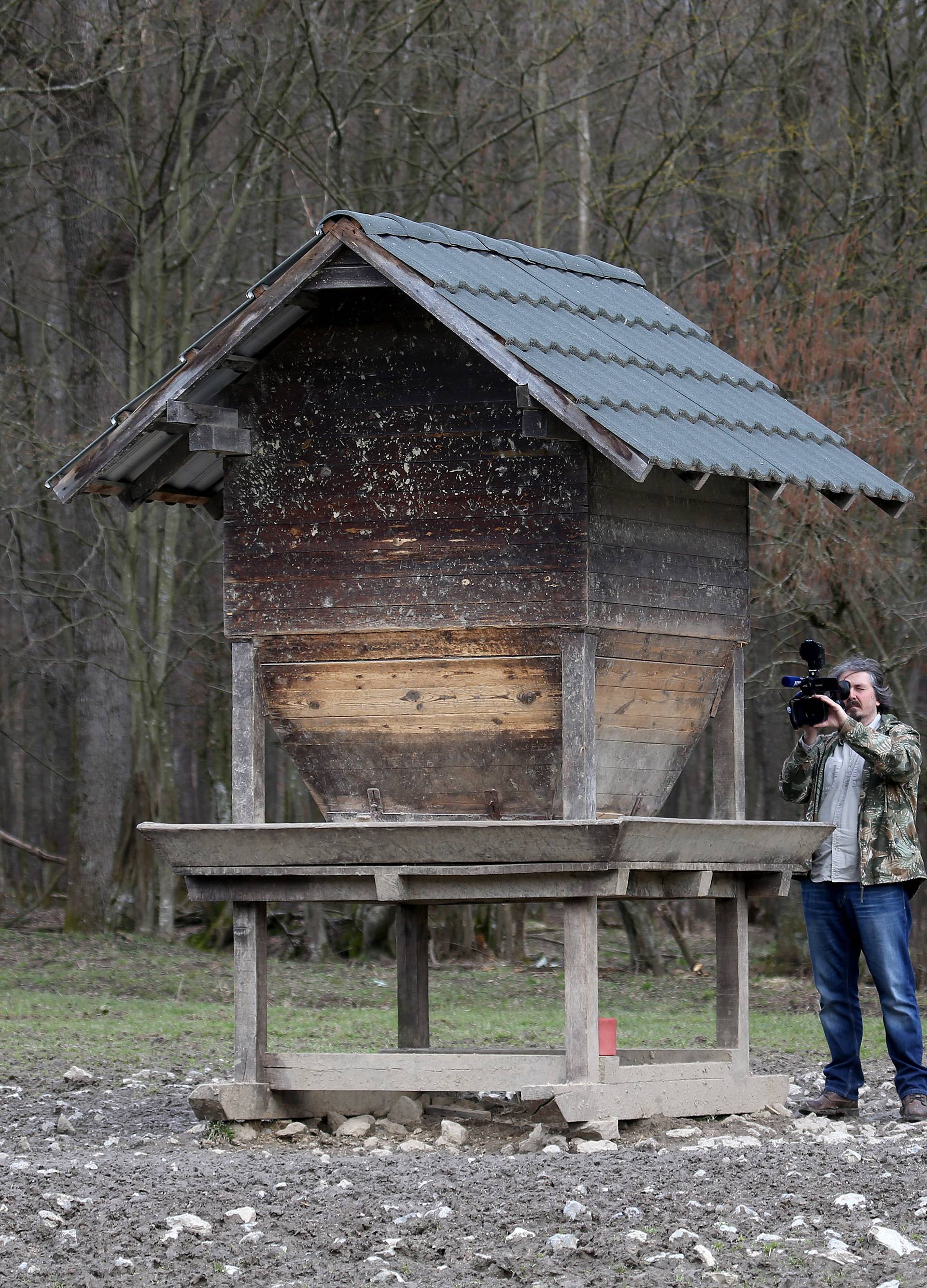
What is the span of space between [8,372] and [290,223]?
171 inches

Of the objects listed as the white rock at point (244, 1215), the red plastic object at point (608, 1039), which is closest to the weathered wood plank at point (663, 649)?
the red plastic object at point (608, 1039)

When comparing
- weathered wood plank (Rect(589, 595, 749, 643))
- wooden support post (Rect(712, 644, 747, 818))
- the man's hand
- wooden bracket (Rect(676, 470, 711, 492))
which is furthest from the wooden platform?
wooden bracket (Rect(676, 470, 711, 492))

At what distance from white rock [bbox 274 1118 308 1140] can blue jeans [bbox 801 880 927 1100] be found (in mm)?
2093

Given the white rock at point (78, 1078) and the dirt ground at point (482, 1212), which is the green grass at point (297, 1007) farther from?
the dirt ground at point (482, 1212)

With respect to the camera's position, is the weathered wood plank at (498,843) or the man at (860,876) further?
the man at (860,876)

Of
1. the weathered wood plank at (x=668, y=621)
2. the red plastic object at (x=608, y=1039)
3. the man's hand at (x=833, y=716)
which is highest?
the weathered wood plank at (x=668, y=621)

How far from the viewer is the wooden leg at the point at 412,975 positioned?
8.38m

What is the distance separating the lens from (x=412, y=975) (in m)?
8.45

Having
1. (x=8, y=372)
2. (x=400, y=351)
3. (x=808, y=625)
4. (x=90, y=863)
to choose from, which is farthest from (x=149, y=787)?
(x=400, y=351)

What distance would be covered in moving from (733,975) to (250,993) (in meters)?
2.14

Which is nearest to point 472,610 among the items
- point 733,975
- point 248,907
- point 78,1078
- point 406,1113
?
point 248,907

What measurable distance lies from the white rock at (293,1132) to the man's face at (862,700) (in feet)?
9.09

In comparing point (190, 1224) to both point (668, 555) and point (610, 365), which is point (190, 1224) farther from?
point (610, 365)

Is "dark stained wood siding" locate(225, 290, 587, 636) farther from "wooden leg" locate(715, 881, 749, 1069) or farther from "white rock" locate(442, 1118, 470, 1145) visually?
"white rock" locate(442, 1118, 470, 1145)
